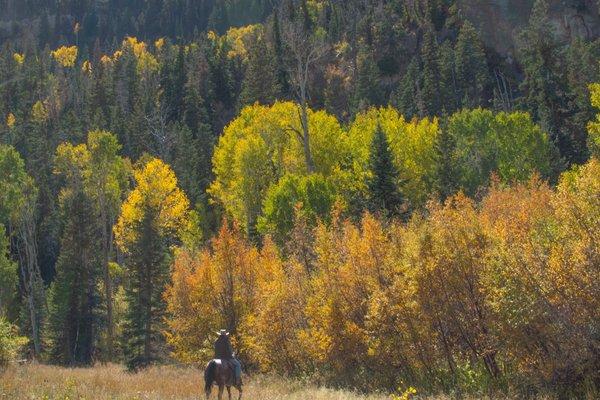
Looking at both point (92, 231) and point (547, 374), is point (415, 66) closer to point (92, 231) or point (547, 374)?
point (92, 231)

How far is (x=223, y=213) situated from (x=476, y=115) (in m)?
21.8

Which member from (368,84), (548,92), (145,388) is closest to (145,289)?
(145,388)

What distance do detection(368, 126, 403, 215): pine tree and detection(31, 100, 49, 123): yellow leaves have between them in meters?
72.8

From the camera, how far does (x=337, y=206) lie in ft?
96.3

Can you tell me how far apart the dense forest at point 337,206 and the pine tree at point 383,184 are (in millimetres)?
119

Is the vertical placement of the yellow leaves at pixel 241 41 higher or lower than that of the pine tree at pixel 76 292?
higher

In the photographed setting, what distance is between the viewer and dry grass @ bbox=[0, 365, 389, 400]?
19094 mm

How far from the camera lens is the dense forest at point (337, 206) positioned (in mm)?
20094

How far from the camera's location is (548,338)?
18.5 m

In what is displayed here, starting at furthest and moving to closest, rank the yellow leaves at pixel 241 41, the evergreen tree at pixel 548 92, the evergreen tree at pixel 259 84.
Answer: the yellow leaves at pixel 241 41, the evergreen tree at pixel 259 84, the evergreen tree at pixel 548 92

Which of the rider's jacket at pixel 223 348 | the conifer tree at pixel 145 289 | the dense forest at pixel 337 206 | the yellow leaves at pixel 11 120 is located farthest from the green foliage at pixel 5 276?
the yellow leaves at pixel 11 120

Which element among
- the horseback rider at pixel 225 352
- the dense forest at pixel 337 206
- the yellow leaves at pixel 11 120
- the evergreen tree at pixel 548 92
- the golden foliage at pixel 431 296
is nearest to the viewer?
the golden foliage at pixel 431 296

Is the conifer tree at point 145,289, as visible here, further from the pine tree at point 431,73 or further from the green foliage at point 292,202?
the pine tree at point 431,73

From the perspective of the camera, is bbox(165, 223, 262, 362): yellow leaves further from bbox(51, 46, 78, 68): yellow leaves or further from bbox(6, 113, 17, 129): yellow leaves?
bbox(51, 46, 78, 68): yellow leaves
